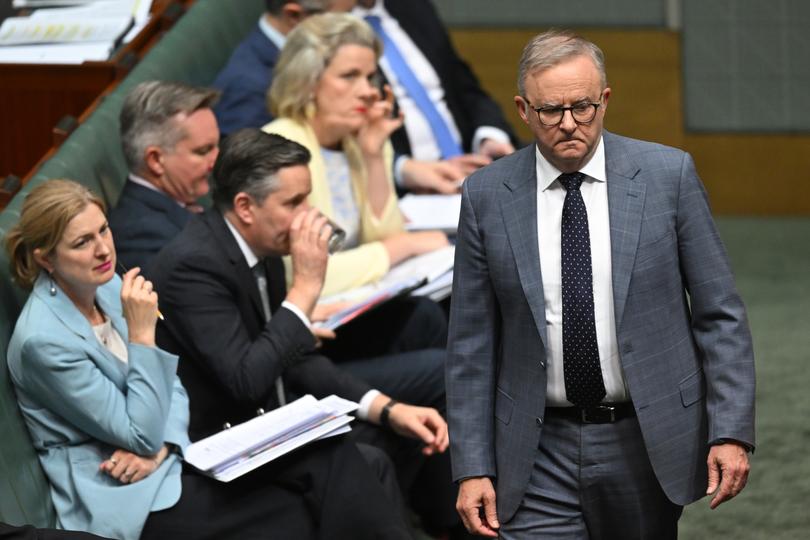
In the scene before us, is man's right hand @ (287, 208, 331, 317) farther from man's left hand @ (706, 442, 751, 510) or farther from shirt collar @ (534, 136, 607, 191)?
man's left hand @ (706, 442, 751, 510)

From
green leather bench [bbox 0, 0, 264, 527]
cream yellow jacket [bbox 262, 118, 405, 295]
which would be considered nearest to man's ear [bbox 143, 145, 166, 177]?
green leather bench [bbox 0, 0, 264, 527]

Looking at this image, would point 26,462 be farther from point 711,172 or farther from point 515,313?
point 711,172

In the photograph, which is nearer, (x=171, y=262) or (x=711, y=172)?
(x=171, y=262)

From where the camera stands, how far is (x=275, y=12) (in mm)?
3980

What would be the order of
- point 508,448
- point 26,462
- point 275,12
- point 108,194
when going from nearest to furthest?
point 508,448 < point 26,462 < point 108,194 < point 275,12

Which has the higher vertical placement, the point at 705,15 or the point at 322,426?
the point at 322,426

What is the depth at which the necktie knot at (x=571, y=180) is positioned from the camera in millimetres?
1987

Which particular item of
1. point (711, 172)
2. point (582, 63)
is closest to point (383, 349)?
point (582, 63)

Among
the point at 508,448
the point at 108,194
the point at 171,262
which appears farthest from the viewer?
the point at 108,194

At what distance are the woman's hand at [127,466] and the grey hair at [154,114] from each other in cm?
80

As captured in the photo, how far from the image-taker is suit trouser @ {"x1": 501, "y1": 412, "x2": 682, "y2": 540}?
199cm

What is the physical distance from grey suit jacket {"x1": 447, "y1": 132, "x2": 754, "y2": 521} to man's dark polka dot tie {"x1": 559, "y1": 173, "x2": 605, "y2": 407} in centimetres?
4

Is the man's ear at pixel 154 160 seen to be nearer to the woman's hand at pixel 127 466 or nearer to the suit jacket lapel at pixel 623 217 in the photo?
the woman's hand at pixel 127 466

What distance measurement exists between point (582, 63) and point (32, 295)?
110 centimetres
